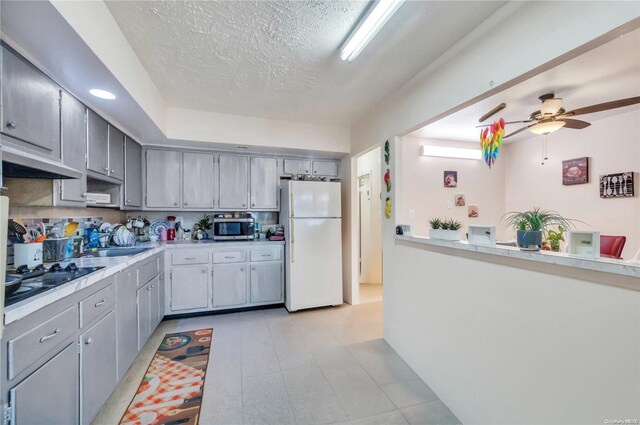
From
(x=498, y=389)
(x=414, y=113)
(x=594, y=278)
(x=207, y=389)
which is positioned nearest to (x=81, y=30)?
(x=414, y=113)

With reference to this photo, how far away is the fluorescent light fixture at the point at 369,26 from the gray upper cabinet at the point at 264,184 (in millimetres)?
2123

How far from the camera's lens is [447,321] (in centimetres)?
183

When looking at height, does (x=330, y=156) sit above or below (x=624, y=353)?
above

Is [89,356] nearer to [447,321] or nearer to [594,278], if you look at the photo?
[447,321]

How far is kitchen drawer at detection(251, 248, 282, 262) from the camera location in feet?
11.4

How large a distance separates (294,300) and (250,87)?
2.56m

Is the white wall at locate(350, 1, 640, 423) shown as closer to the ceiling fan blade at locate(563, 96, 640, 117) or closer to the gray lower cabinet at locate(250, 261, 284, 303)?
the ceiling fan blade at locate(563, 96, 640, 117)

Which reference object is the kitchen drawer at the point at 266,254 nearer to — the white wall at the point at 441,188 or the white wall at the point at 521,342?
the white wall at the point at 441,188

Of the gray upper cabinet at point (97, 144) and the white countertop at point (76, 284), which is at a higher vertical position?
the gray upper cabinet at point (97, 144)

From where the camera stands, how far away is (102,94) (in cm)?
192

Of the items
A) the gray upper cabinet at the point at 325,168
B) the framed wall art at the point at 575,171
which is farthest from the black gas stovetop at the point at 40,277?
the framed wall art at the point at 575,171

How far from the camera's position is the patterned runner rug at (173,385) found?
167cm

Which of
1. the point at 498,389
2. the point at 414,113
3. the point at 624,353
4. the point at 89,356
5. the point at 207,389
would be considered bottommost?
the point at 207,389

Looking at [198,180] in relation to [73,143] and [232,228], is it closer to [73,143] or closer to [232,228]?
[232,228]
